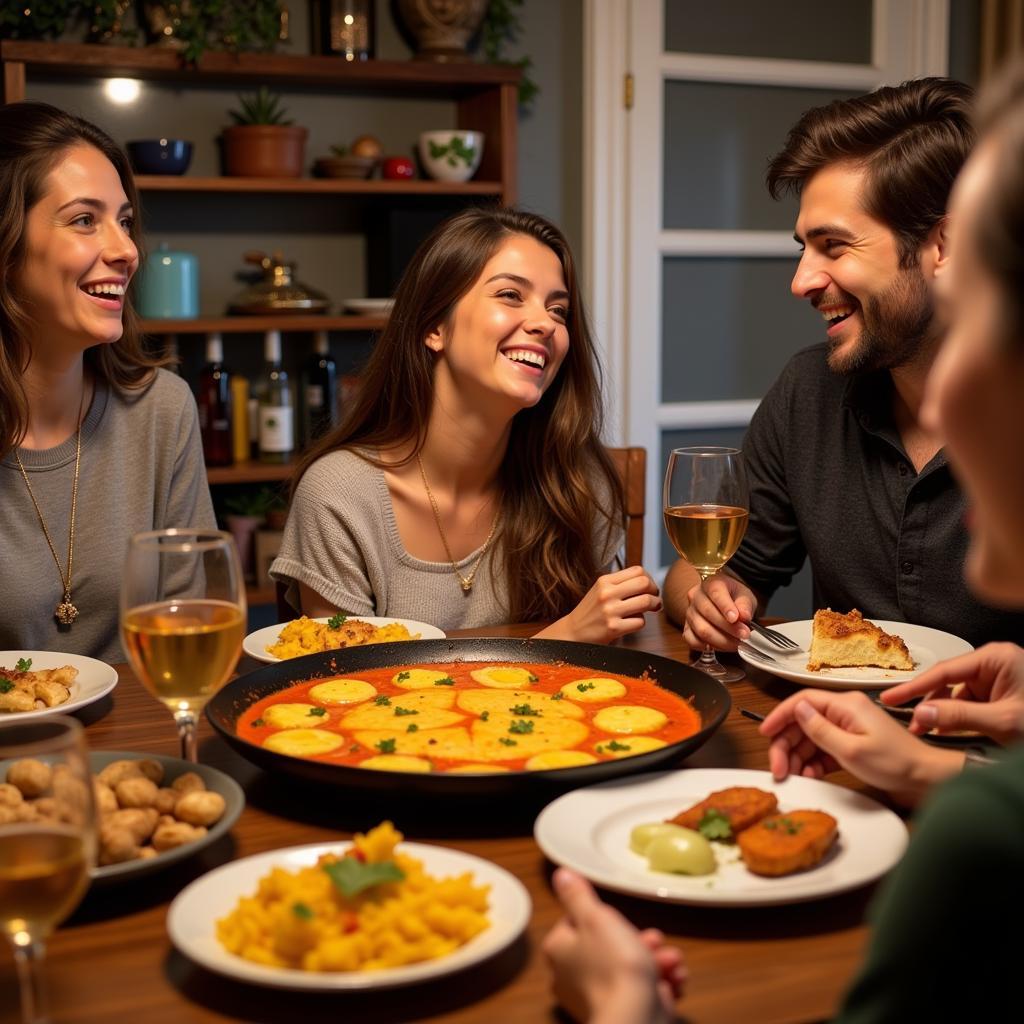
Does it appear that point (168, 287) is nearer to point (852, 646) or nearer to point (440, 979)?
point (852, 646)

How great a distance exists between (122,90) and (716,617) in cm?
334

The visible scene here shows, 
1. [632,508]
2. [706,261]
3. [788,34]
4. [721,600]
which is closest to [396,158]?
[706,261]

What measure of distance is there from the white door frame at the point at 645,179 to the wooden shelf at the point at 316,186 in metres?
0.55

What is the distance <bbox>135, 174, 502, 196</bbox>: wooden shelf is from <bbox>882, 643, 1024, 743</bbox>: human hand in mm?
3243

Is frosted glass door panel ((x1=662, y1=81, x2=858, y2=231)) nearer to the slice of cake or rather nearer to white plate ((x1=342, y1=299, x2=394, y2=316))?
white plate ((x1=342, y1=299, x2=394, y2=316))

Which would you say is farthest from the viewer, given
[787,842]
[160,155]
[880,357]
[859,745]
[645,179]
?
[645,179]

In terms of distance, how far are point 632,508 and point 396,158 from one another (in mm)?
2175

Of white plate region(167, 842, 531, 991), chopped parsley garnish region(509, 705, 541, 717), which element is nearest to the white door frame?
chopped parsley garnish region(509, 705, 541, 717)

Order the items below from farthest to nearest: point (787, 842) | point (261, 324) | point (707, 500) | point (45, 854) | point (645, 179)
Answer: point (645, 179), point (261, 324), point (707, 500), point (787, 842), point (45, 854)

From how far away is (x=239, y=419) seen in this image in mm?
4438

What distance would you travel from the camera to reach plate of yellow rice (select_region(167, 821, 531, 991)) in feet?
3.11

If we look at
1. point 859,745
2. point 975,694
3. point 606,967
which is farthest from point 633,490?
point 606,967

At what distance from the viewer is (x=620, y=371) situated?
199 inches

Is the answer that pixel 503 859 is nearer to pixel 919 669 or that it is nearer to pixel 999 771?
pixel 999 771
